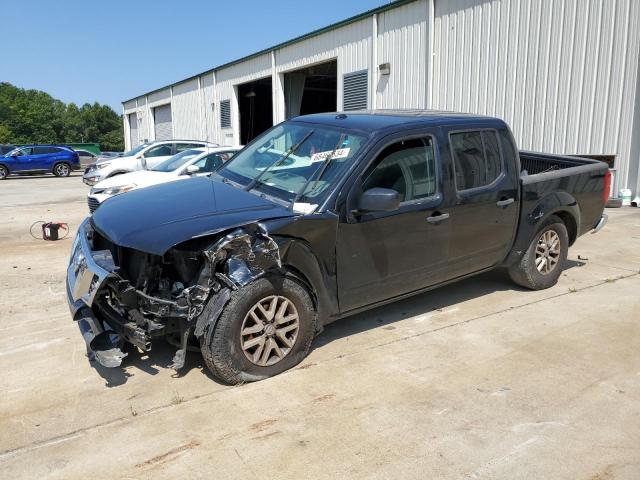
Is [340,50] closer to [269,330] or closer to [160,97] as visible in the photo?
[269,330]

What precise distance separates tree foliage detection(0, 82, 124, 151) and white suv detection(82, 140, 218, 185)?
79190 mm

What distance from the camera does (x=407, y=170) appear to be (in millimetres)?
4215

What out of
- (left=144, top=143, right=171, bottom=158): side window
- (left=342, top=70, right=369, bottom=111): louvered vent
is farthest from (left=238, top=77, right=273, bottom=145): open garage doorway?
(left=144, top=143, right=171, bottom=158): side window

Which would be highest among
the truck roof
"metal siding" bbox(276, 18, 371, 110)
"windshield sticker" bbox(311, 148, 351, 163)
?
"metal siding" bbox(276, 18, 371, 110)

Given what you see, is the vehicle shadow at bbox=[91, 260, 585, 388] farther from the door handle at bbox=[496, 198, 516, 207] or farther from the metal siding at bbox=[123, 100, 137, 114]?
the metal siding at bbox=[123, 100, 137, 114]

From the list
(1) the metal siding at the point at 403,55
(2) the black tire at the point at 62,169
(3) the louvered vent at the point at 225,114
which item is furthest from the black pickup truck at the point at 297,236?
(2) the black tire at the point at 62,169

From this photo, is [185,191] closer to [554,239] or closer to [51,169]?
[554,239]

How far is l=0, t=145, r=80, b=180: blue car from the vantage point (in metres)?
24.8

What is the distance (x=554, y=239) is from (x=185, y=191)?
12.6ft

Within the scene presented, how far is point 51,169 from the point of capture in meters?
26.1

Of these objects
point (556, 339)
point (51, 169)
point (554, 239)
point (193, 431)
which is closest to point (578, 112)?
point (554, 239)

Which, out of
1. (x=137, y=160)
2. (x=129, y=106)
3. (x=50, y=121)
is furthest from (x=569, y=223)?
(x=50, y=121)

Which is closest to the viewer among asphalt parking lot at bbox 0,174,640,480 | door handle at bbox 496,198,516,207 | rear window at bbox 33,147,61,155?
asphalt parking lot at bbox 0,174,640,480

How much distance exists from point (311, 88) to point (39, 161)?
13.9 metres
